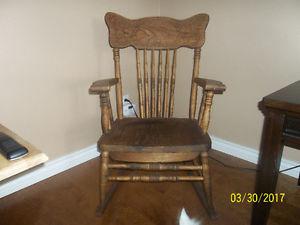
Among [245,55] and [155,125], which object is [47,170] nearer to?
[155,125]

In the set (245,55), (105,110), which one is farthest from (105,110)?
(245,55)

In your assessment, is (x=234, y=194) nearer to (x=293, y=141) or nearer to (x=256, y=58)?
(x=293, y=141)

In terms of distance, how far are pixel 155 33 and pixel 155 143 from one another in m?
0.59

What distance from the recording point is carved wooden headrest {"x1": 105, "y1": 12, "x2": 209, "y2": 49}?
4.15ft

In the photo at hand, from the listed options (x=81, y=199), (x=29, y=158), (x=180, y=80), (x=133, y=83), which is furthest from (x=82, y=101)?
(x=29, y=158)

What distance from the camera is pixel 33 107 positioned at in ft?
4.05

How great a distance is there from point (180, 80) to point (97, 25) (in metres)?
0.63

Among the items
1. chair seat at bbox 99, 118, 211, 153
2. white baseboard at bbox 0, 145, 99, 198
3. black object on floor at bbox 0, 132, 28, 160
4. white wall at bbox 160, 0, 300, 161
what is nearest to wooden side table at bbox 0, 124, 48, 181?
black object on floor at bbox 0, 132, 28, 160

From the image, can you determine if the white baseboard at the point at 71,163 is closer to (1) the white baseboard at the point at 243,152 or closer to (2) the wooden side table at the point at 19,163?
(1) the white baseboard at the point at 243,152

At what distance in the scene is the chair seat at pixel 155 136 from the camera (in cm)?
98

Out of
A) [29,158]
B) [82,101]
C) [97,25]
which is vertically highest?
[97,25]

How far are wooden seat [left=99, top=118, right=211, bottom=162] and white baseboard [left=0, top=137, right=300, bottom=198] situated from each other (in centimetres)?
46

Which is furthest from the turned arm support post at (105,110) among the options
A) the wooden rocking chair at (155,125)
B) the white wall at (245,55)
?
the white wall at (245,55)

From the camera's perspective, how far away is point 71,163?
1.47 meters
